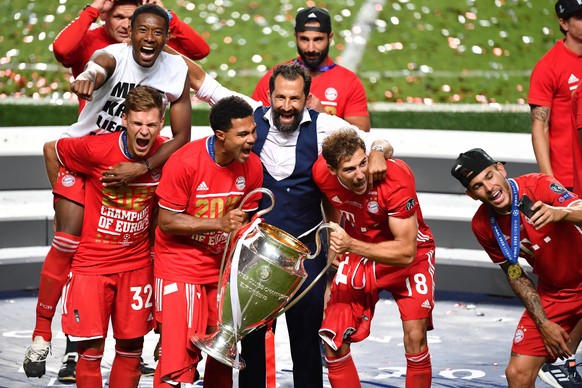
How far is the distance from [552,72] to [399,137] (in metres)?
2.73

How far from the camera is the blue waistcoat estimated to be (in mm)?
5949

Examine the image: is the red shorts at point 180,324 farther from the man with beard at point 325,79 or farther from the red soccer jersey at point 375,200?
the man with beard at point 325,79

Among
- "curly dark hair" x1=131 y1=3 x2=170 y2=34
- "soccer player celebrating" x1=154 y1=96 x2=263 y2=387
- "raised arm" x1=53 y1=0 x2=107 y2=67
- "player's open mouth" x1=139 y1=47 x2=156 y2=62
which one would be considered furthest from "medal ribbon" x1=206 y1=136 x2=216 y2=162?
"raised arm" x1=53 y1=0 x2=107 y2=67

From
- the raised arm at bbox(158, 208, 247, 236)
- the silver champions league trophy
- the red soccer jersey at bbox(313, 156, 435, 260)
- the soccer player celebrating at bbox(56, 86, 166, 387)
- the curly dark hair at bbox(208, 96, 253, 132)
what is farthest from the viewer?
the soccer player celebrating at bbox(56, 86, 166, 387)

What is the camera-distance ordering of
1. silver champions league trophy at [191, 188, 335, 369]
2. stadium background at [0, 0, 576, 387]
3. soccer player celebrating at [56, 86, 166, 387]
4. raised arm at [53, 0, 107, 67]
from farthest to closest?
stadium background at [0, 0, 576, 387], raised arm at [53, 0, 107, 67], soccer player celebrating at [56, 86, 166, 387], silver champions league trophy at [191, 188, 335, 369]

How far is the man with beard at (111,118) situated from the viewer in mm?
5992

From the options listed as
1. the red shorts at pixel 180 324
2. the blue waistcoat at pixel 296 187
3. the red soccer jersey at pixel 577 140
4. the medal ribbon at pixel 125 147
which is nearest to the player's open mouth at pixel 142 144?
the medal ribbon at pixel 125 147

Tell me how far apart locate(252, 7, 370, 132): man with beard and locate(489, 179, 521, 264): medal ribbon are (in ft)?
6.00

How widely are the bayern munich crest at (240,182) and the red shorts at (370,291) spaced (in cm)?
74

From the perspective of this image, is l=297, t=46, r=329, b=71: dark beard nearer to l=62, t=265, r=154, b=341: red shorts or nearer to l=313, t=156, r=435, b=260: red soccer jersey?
l=313, t=156, r=435, b=260: red soccer jersey

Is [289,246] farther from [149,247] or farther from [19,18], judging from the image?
[19,18]

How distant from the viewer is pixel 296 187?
19.6ft

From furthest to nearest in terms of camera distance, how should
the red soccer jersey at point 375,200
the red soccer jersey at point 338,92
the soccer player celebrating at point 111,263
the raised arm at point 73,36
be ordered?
1. the red soccer jersey at point 338,92
2. the raised arm at point 73,36
3. the soccer player celebrating at point 111,263
4. the red soccer jersey at point 375,200

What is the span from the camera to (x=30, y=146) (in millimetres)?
9289
